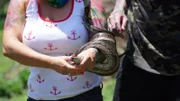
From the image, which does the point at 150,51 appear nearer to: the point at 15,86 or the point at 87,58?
the point at 87,58

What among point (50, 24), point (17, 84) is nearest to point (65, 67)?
point (50, 24)

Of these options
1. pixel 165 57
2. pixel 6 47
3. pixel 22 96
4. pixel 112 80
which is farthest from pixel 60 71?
pixel 22 96

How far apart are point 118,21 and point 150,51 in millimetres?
286

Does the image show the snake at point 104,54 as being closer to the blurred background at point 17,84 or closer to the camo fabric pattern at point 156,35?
the camo fabric pattern at point 156,35

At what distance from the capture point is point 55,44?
3801mm

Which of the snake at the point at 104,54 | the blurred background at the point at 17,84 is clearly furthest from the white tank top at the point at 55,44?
the blurred background at the point at 17,84

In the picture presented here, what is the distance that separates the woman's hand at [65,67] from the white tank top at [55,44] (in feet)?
0.57

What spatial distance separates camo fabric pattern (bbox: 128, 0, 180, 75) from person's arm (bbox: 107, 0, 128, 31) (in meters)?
0.09

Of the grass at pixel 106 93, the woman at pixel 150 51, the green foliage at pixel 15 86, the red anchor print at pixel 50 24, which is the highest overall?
the red anchor print at pixel 50 24

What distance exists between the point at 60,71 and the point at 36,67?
293 mm

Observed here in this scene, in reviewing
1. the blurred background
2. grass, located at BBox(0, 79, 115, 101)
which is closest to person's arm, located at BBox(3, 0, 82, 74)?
the blurred background

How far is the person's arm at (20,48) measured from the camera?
3.65m

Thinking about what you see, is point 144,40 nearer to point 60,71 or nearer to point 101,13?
point 101,13

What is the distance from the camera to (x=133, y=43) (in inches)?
158
